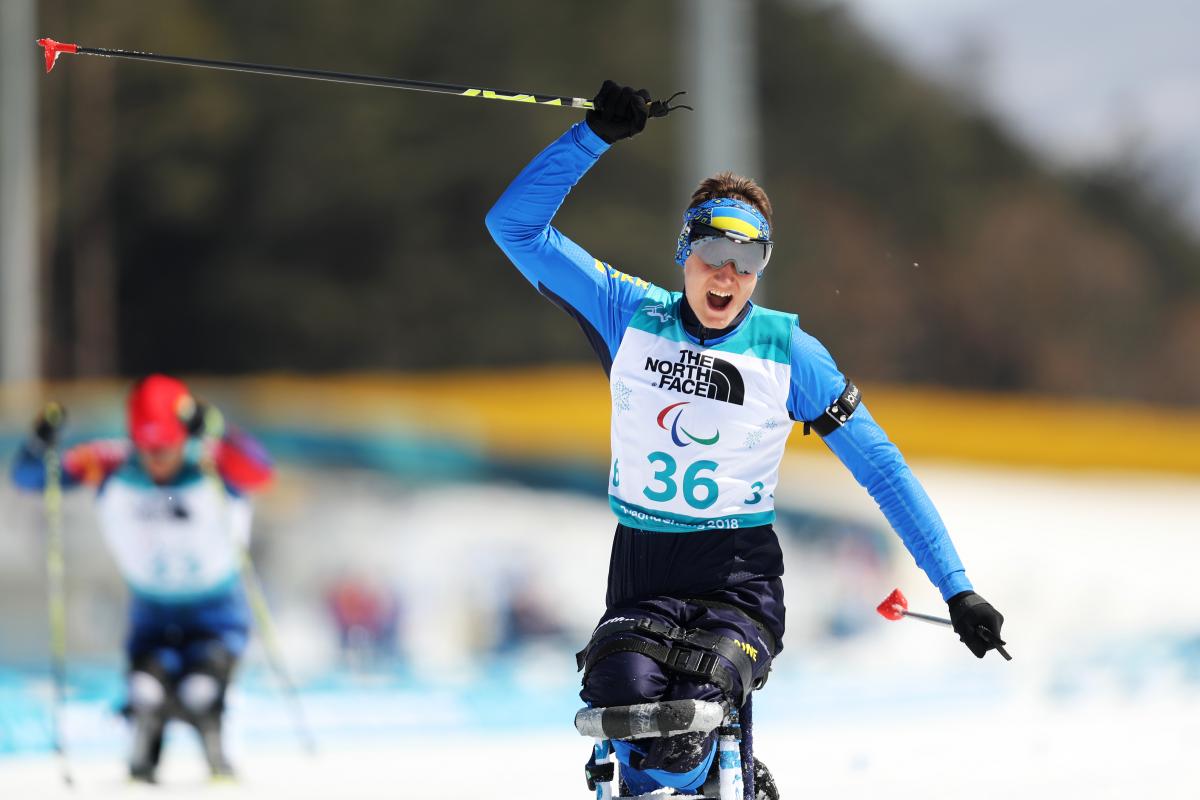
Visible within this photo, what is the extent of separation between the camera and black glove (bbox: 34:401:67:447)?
6770 mm

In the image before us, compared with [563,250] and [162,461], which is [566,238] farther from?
[162,461]

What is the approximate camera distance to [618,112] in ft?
13.1

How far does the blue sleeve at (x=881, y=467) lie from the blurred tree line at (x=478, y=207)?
52.7ft

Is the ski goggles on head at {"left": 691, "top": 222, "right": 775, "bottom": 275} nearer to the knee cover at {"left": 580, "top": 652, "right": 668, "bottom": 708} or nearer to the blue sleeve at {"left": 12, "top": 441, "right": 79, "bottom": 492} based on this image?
the knee cover at {"left": 580, "top": 652, "right": 668, "bottom": 708}

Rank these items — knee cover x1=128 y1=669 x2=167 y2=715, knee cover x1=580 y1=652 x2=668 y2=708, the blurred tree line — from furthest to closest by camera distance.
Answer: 1. the blurred tree line
2. knee cover x1=128 y1=669 x2=167 y2=715
3. knee cover x1=580 y1=652 x2=668 y2=708

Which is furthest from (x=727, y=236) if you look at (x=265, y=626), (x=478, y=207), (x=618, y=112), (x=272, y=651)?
(x=478, y=207)

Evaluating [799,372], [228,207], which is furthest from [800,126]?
[799,372]

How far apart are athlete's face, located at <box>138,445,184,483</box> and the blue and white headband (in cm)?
353

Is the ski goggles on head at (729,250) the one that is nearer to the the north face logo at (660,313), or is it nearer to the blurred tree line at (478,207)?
the the north face logo at (660,313)

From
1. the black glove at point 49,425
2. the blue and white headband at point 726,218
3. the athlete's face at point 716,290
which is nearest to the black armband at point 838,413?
the athlete's face at point 716,290

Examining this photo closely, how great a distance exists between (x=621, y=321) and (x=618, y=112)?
0.53 metres

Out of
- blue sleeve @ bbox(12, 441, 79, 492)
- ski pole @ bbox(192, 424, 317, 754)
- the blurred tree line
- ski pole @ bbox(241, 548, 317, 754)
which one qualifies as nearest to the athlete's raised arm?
ski pole @ bbox(192, 424, 317, 754)

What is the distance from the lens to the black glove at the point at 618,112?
3990mm

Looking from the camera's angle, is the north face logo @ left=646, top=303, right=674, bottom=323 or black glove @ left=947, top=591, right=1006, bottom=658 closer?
black glove @ left=947, top=591, right=1006, bottom=658
